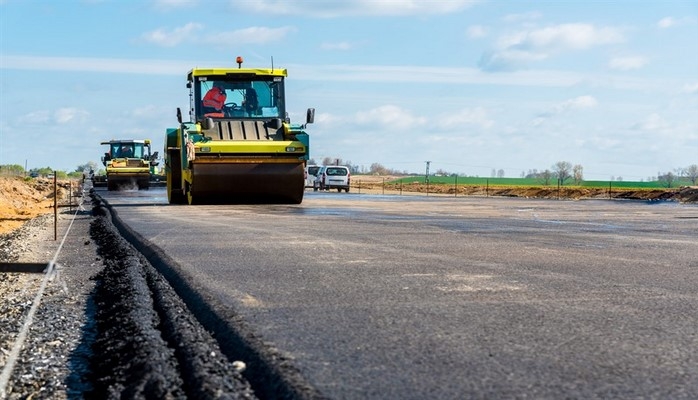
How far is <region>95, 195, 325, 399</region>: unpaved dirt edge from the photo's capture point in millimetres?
4461

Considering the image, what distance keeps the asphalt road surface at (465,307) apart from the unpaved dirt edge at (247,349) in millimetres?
87

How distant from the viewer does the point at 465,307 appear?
6.91 m

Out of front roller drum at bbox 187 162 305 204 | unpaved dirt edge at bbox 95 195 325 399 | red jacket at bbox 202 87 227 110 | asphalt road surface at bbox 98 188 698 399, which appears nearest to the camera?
unpaved dirt edge at bbox 95 195 325 399

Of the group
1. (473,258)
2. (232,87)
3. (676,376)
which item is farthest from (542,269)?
(232,87)

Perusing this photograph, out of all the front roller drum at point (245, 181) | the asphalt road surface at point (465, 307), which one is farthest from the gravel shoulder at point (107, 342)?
the front roller drum at point (245, 181)

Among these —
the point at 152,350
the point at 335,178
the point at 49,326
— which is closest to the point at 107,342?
the point at 152,350

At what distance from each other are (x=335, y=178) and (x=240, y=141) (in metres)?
33.2

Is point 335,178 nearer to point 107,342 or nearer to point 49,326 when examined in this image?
point 49,326

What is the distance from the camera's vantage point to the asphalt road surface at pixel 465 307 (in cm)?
464

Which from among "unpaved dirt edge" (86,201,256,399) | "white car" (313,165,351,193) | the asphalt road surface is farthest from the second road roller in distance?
"white car" (313,165,351,193)

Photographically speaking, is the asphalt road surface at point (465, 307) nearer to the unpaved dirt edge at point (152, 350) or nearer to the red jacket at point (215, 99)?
the unpaved dirt edge at point (152, 350)

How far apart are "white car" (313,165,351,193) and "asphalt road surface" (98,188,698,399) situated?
42962 mm

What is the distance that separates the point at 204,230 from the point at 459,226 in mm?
4451

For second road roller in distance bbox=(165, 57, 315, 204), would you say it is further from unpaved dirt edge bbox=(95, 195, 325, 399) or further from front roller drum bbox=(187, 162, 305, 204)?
unpaved dirt edge bbox=(95, 195, 325, 399)
